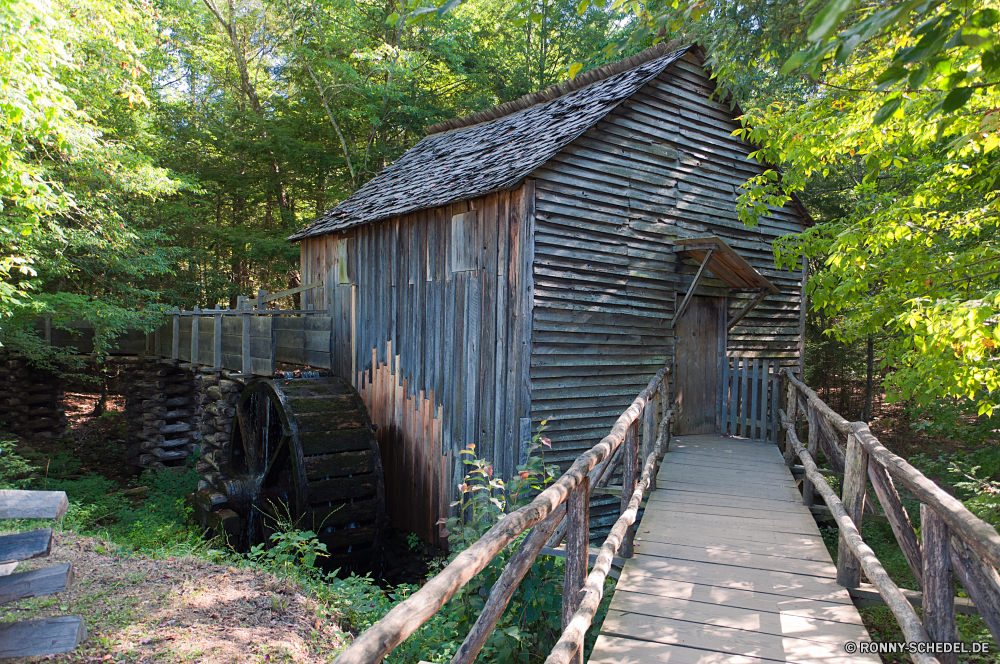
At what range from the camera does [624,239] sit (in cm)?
759

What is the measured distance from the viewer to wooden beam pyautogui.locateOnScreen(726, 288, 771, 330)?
26.1 feet

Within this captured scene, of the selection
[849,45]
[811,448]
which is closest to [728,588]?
[811,448]

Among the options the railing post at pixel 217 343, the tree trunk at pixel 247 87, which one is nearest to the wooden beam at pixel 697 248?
the railing post at pixel 217 343

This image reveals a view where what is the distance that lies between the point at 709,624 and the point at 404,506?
607cm

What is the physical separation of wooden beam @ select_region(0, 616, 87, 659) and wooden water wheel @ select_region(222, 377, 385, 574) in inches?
158

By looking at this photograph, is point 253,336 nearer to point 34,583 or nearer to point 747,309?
point 34,583

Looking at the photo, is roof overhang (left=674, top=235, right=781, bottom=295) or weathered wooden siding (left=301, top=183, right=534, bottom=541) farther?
roof overhang (left=674, top=235, right=781, bottom=295)

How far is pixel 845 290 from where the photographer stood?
5.33m

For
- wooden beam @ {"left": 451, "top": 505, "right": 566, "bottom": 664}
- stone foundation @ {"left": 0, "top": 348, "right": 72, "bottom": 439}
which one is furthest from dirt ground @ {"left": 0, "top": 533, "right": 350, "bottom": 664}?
stone foundation @ {"left": 0, "top": 348, "right": 72, "bottom": 439}

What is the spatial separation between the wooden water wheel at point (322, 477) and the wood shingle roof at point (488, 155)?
2.70 meters

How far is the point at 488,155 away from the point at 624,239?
7.89 feet

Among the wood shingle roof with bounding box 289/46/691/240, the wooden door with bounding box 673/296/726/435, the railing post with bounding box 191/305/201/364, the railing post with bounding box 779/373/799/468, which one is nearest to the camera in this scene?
the railing post with bounding box 779/373/799/468

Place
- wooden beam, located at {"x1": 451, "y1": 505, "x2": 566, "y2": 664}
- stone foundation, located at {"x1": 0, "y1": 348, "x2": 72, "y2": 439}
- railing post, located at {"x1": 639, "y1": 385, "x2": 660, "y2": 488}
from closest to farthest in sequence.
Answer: wooden beam, located at {"x1": 451, "y1": 505, "x2": 566, "y2": 664} < railing post, located at {"x1": 639, "y1": 385, "x2": 660, "y2": 488} < stone foundation, located at {"x1": 0, "y1": 348, "x2": 72, "y2": 439}

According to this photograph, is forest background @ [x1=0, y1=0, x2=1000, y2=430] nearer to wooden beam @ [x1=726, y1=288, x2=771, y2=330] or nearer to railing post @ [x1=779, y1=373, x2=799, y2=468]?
wooden beam @ [x1=726, y1=288, x2=771, y2=330]
